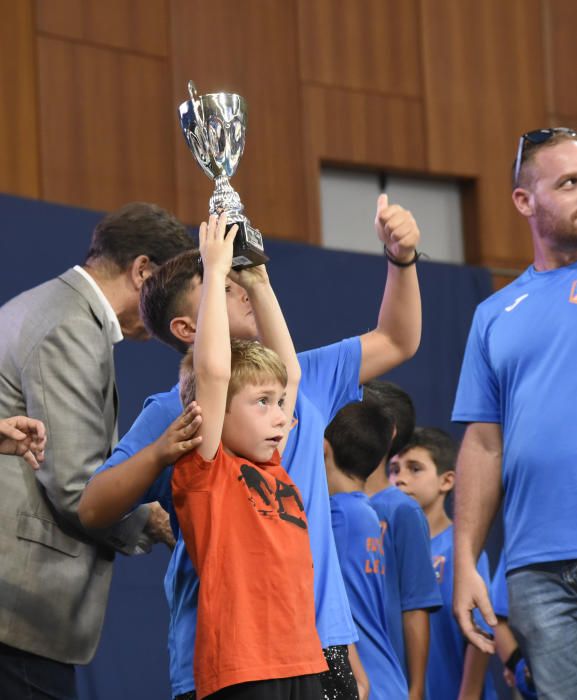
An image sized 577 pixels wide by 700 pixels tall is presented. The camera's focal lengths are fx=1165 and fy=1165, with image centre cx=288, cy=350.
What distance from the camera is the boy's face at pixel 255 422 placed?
1828mm

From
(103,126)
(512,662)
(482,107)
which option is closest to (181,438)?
(512,662)

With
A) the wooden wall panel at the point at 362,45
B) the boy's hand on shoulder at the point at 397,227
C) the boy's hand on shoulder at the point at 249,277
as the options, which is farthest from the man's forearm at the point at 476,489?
the wooden wall panel at the point at 362,45

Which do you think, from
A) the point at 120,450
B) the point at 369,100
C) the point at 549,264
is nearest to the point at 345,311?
the point at 369,100

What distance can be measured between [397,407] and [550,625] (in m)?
1.18

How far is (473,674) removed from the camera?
2.96 meters

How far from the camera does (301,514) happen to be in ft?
5.99

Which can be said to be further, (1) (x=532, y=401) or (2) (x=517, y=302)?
(2) (x=517, y=302)

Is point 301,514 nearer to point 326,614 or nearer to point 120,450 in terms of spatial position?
point 326,614

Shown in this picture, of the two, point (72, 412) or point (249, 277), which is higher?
point (249, 277)

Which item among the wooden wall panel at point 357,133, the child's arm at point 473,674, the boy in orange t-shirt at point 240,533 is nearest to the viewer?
the boy in orange t-shirt at point 240,533

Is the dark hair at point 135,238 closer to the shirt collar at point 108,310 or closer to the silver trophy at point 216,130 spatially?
the shirt collar at point 108,310

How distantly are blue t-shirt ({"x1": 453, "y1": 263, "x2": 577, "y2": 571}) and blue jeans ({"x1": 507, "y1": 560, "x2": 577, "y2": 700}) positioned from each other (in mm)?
31

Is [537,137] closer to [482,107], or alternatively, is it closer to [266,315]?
[266,315]

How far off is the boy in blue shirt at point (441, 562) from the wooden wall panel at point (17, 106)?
2.35 metres
